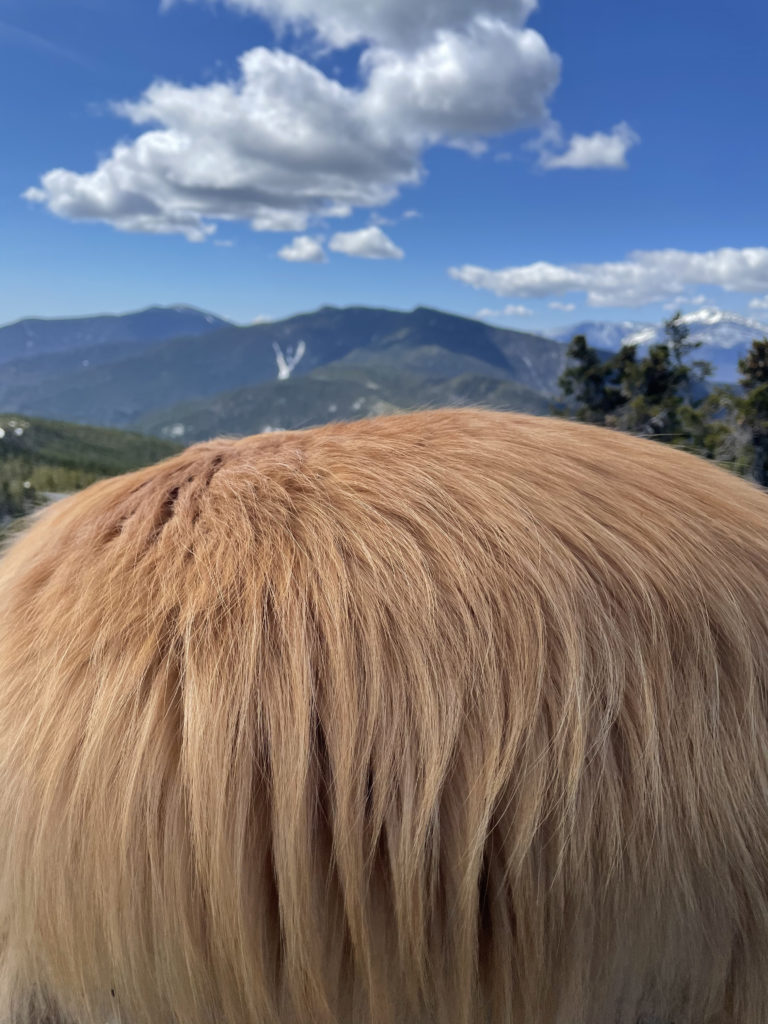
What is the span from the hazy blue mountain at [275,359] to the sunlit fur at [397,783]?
148327 millimetres

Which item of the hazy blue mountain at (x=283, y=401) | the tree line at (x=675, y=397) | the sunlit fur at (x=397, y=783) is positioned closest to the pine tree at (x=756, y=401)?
the tree line at (x=675, y=397)

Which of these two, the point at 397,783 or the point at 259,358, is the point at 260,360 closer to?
the point at 259,358

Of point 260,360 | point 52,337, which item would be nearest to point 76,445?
point 260,360

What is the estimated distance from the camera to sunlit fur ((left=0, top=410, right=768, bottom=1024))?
493 millimetres

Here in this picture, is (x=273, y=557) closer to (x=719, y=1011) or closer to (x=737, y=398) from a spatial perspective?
(x=719, y=1011)

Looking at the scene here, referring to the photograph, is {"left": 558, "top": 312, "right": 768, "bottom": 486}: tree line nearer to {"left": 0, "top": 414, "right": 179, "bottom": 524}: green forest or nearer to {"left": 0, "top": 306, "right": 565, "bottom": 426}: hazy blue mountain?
{"left": 0, "top": 414, "right": 179, "bottom": 524}: green forest

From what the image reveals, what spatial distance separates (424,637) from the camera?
52 cm

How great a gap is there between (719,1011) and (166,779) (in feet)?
1.68

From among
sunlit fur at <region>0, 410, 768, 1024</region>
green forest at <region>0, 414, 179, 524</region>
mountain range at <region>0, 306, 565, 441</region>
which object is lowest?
green forest at <region>0, 414, 179, 524</region>

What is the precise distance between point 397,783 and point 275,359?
178195mm

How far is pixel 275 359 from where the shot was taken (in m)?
172

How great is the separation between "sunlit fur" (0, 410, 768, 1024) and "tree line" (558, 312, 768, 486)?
1.76 meters

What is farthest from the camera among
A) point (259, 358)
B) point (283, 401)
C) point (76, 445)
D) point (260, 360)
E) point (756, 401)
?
point (259, 358)

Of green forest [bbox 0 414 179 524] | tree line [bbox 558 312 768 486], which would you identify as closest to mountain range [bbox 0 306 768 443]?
green forest [bbox 0 414 179 524]
